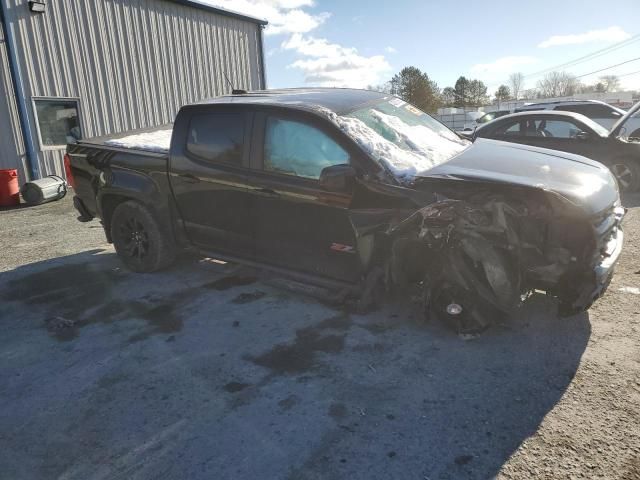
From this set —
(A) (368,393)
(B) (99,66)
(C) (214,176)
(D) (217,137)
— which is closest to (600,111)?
(D) (217,137)

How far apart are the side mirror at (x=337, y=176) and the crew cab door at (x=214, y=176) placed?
1.01 m

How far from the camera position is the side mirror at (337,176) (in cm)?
343

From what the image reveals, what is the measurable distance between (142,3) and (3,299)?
36.4 ft

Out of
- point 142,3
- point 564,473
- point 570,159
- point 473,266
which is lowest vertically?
point 564,473

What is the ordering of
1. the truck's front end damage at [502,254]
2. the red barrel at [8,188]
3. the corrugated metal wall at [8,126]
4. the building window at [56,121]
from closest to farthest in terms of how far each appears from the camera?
1. the truck's front end damage at [502,254]
2. the red barrel at [8,188]
3. the corrugated metal wall at [8,126]
4. the building window at [56,121]

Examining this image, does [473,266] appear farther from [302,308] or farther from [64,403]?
[64,403]

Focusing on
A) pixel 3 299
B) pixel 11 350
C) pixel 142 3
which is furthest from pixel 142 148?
pixel 142 3

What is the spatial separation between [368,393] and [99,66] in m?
12.3

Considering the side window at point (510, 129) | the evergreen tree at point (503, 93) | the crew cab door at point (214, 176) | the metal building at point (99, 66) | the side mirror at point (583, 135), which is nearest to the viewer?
the crew cab door at point (214, 176)

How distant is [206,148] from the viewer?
454cm

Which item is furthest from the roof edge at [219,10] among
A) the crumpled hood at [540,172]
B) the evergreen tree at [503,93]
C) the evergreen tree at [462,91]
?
the evergreen tree at [503,93]

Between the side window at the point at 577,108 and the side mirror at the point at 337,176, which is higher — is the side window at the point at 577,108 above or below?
above

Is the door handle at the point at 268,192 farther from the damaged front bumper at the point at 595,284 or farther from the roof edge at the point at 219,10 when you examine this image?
the roof edge at the point at 219,10

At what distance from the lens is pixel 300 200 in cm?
391
